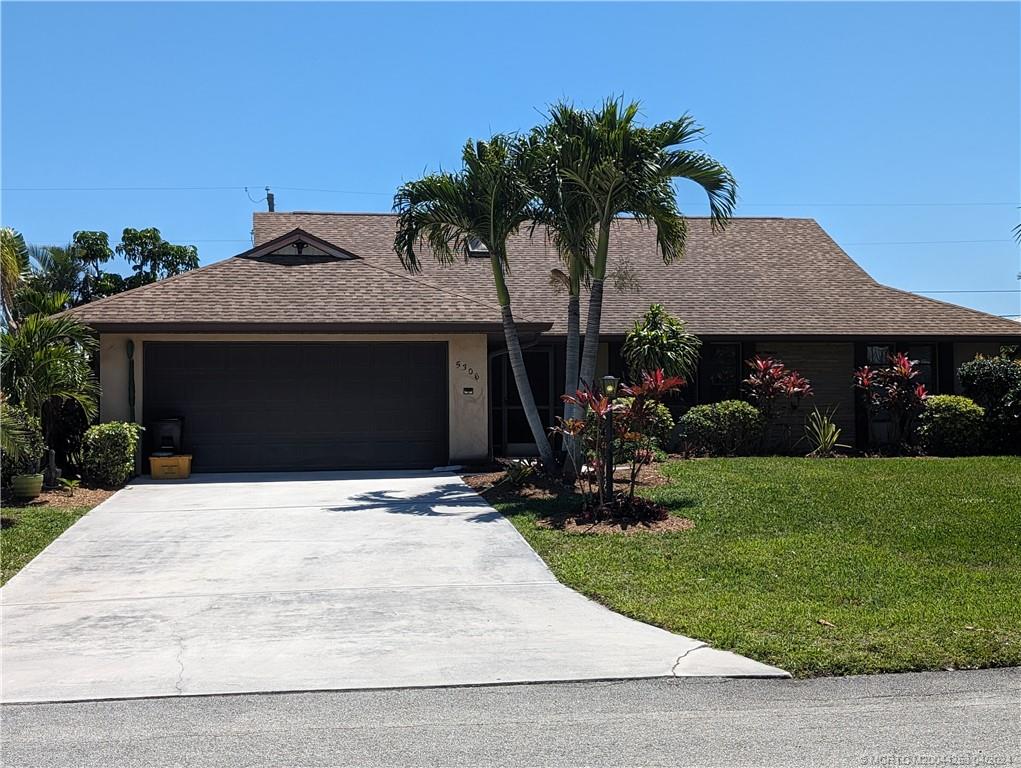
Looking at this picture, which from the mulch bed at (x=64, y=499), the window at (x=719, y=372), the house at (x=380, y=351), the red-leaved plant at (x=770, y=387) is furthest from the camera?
the window at (x=719, y=372)

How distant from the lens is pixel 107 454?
15.1 meters

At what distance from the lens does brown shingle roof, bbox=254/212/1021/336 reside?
20.2 m

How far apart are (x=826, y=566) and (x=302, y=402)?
33.7 ft

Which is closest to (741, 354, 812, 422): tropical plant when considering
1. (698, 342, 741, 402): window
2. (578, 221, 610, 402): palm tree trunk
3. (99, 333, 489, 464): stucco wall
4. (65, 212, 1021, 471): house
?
(65, 212, 1021, 471): house

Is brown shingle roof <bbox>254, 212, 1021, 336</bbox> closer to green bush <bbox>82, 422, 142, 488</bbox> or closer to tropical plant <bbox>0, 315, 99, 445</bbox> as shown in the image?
green bush <bbox>82, 422, 142, 488</bbox>

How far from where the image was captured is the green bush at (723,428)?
712 inches

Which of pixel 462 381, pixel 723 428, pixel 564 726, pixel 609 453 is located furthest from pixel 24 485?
pixel 723 428

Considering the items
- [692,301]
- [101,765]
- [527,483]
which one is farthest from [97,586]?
[692,301]

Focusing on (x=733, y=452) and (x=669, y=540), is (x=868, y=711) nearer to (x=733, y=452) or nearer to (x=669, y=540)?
(x=669, y=540)

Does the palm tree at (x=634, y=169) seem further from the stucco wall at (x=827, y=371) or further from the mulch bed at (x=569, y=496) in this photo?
the stucco wall at (x=827, y=371)

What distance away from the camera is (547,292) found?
20.9 m

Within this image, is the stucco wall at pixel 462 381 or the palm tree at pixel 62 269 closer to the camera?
the stucco wall at pixel 462 381

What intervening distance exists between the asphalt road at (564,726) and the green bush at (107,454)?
965cm

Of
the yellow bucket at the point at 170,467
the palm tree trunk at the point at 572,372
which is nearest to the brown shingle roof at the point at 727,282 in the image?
the palm tree trunk at the point at 572,372
